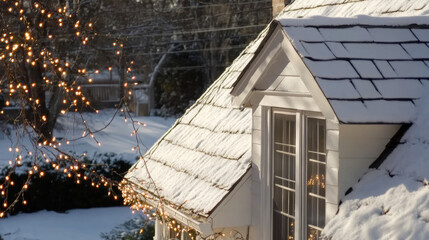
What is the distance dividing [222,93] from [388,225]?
16.0ft

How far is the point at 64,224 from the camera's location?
2039 centimetres

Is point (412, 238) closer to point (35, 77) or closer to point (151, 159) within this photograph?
point (151, 159)

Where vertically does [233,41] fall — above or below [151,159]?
above

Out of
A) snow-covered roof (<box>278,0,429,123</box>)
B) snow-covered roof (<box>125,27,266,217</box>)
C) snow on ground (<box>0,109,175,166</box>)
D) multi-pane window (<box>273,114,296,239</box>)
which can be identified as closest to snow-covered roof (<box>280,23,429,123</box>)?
snow-covered roof (<box>278,0,429,123</box>)

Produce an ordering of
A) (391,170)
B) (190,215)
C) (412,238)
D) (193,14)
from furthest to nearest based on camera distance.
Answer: (193,14) < (190,215) < (391,170) < (412,238)

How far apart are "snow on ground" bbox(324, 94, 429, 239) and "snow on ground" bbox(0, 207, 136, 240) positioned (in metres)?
14.6

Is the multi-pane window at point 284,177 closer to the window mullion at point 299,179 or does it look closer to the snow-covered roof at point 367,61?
the window mullion at point 299,179

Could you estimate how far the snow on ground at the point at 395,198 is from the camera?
4.81 m

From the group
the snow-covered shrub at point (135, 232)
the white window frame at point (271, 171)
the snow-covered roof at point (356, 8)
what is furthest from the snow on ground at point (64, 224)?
the white window frame at point (271, 171)

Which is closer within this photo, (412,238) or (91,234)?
(412,238)

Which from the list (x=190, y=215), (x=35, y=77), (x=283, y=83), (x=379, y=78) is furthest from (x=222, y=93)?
(x=35, y=77)

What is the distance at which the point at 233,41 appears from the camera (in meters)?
36.9

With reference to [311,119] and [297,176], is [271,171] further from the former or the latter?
[311,119]

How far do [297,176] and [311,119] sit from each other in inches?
18.8
